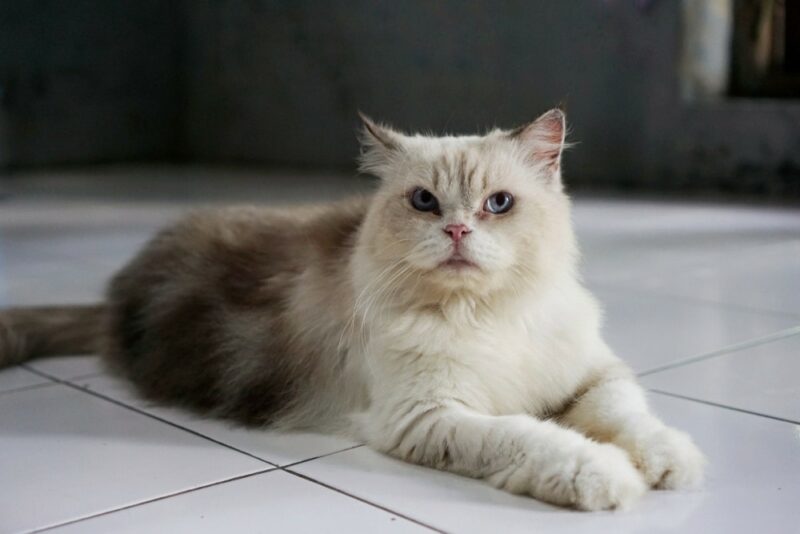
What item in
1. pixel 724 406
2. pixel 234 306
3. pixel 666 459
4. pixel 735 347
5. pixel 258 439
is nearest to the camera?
pixel 666 459

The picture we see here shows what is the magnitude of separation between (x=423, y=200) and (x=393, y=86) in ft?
18.7

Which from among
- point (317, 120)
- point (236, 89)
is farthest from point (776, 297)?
point (236, 89)

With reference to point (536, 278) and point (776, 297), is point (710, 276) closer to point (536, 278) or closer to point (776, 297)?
point (776, 297)

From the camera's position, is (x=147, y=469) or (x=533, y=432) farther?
(x=147, y=469)

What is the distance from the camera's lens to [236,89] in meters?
8.58

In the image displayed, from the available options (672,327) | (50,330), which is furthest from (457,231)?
(50,330)

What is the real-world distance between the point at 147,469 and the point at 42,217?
3.81 meters

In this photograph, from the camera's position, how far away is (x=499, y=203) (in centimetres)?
190

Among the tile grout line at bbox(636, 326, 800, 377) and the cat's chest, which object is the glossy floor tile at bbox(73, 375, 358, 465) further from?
the tile grout line at bbox(636, 326, 800, 377)

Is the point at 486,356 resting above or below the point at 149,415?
above

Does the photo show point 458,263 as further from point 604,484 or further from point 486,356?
point 604,484

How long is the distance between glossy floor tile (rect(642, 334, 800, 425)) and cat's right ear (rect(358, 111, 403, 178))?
0.79 meters

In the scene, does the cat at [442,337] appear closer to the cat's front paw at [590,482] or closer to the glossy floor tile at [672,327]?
the cat's front paw at [590,482]

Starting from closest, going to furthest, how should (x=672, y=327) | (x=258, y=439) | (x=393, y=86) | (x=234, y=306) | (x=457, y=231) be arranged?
(x=457, y=231)
(x=258, y=439)
(x=234, y=306)
(x=672, y=327)
(x=393, y=86)
